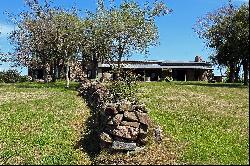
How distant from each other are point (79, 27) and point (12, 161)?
1908 inches

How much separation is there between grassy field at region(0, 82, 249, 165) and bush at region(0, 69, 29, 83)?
54.1 meters

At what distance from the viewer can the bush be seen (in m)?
92.6

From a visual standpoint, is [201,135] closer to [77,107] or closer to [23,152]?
[23,152]

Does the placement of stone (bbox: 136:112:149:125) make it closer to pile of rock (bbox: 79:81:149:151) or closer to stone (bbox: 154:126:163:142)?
pile of rock (bbox: 79:81:149:151)

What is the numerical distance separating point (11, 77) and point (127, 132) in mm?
76497

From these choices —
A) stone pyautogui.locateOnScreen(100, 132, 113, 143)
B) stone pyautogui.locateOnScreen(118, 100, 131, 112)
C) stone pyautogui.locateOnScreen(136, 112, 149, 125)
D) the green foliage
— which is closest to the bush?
the green foliage

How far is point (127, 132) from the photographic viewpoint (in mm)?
21156

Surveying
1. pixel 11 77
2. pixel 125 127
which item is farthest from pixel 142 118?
pixel 11 77

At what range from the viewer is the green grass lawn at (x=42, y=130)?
22750 millimetres

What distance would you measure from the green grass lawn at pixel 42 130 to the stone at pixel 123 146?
53.3 inches

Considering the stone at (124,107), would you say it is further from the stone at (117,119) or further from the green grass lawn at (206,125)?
the green grass lawn at (206,125)

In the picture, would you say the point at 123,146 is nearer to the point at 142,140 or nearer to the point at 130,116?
the point at 142,140

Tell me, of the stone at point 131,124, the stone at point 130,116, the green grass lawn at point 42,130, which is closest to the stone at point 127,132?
the stone at point 131,124

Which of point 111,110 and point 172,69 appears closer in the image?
point 111,110
